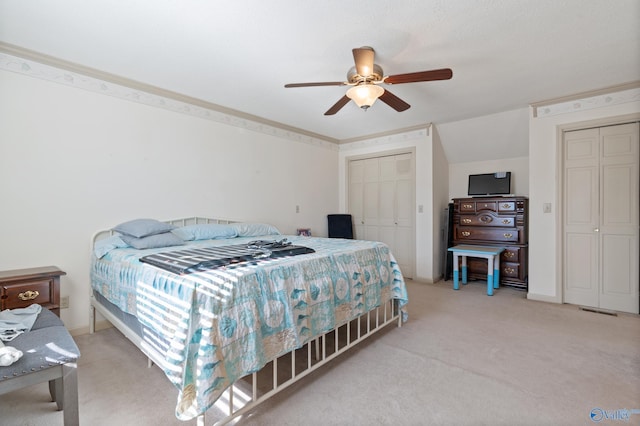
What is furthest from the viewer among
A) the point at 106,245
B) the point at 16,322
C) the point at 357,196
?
the point at 357,196

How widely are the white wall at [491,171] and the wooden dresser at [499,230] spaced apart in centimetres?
49

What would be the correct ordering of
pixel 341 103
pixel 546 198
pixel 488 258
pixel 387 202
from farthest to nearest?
pixel 387 202 → pixel 488 258 → pixel 546 198 → pixel 341 103

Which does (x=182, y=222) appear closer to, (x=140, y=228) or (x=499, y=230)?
(x=140, y=228)

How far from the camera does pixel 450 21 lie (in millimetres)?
2012

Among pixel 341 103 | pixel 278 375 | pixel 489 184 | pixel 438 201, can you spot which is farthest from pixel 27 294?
pixel 489 184

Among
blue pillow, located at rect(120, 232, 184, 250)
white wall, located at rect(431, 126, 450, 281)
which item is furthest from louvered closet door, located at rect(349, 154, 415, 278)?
blue pillow, located at rect(120, 232, 184, 250)

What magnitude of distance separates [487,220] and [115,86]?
496 centimetres

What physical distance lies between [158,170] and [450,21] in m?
3.00

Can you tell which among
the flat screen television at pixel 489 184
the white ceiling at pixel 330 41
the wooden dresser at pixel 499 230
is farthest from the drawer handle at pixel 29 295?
the flat screen television at pixel 489 184

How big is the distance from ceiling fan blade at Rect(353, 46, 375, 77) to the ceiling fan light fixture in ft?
0.35

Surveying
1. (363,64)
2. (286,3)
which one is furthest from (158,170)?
(363,64)

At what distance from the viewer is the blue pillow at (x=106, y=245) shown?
2463 millimetres

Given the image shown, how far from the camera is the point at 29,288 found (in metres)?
2.17

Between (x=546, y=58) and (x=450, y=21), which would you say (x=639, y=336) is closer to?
(x=546, y=58)
